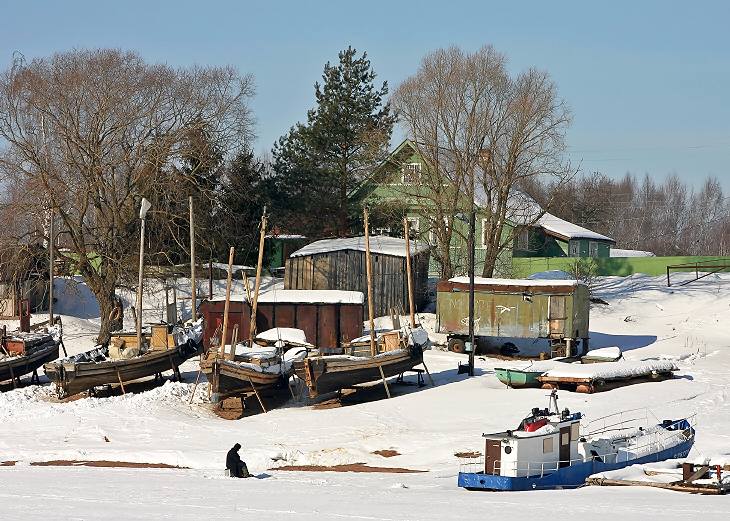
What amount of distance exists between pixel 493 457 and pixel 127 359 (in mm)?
17387

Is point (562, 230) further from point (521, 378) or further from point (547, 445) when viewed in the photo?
point (547, 445)

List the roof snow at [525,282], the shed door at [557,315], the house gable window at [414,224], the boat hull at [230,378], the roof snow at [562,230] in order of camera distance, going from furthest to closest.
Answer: the roof snow at [562,230] < the house gable window at [414,224] < the roof snow at [525,282] < the shed door at [557,315] < the boat hull at [230,378]

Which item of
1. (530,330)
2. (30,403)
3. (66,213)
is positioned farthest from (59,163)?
(530,330)

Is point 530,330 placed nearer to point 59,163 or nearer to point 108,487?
point 59,163

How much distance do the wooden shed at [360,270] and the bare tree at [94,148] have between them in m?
7.79

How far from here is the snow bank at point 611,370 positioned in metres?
32.4

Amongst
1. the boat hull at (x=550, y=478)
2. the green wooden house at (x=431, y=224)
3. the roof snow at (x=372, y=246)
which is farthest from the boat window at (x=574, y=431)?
the green wooden house at (x=431, y=224)

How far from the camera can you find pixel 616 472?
67.7ft

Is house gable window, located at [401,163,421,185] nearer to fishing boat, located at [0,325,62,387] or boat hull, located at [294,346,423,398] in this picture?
boat hull, located at [294,346,423,398]

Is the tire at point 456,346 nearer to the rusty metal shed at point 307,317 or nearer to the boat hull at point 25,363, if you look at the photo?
the rusty metal shed at point 307,317

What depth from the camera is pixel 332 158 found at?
5991 centimetres

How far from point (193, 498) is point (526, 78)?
37.1 meters

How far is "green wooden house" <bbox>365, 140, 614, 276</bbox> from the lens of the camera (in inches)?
2103

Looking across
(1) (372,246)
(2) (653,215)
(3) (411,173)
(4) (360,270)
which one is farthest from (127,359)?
(2) (653,215)
